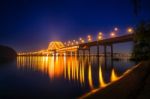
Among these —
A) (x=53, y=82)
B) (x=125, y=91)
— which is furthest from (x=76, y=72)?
(x=125, y=91)

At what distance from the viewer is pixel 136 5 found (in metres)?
15.2

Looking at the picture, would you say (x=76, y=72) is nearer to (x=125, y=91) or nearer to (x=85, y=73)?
(x=85, y=73)

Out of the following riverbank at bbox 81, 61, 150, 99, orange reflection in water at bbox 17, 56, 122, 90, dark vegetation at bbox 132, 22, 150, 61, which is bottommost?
orange reflection in water at bbox 17, 56, 122, 90

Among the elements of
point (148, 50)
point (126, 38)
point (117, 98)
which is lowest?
point (117, 98)

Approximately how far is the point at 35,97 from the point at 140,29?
112 feet

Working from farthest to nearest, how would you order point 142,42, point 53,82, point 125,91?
1. point 142,42
2. point 53,82
3. point 125,91

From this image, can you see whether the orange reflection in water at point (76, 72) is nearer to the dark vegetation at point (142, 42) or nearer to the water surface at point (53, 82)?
the water surface at point (53, 82)

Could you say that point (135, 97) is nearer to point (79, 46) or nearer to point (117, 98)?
point (117, 98)

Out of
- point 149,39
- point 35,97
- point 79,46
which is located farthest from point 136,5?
point 79,46

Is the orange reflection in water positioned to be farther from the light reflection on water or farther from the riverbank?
the riverbank

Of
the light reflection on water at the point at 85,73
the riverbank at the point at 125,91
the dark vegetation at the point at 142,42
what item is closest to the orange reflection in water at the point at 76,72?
the light reflection on water at the point at 85,73

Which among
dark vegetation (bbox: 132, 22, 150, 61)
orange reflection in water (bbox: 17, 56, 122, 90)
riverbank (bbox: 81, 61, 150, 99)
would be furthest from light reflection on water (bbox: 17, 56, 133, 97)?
riverbank (bbox: 81, 61, 150, 99)

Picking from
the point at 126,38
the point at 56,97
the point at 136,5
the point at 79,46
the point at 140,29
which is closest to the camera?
the point at 136,5

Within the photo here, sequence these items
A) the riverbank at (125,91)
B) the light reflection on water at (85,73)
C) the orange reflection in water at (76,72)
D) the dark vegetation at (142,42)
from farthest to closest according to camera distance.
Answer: the dark vegetation at (142,42)
the orange reflection in water at (76,72)
the light reflection on water at (85,73)
the riverbank at (125,91)
